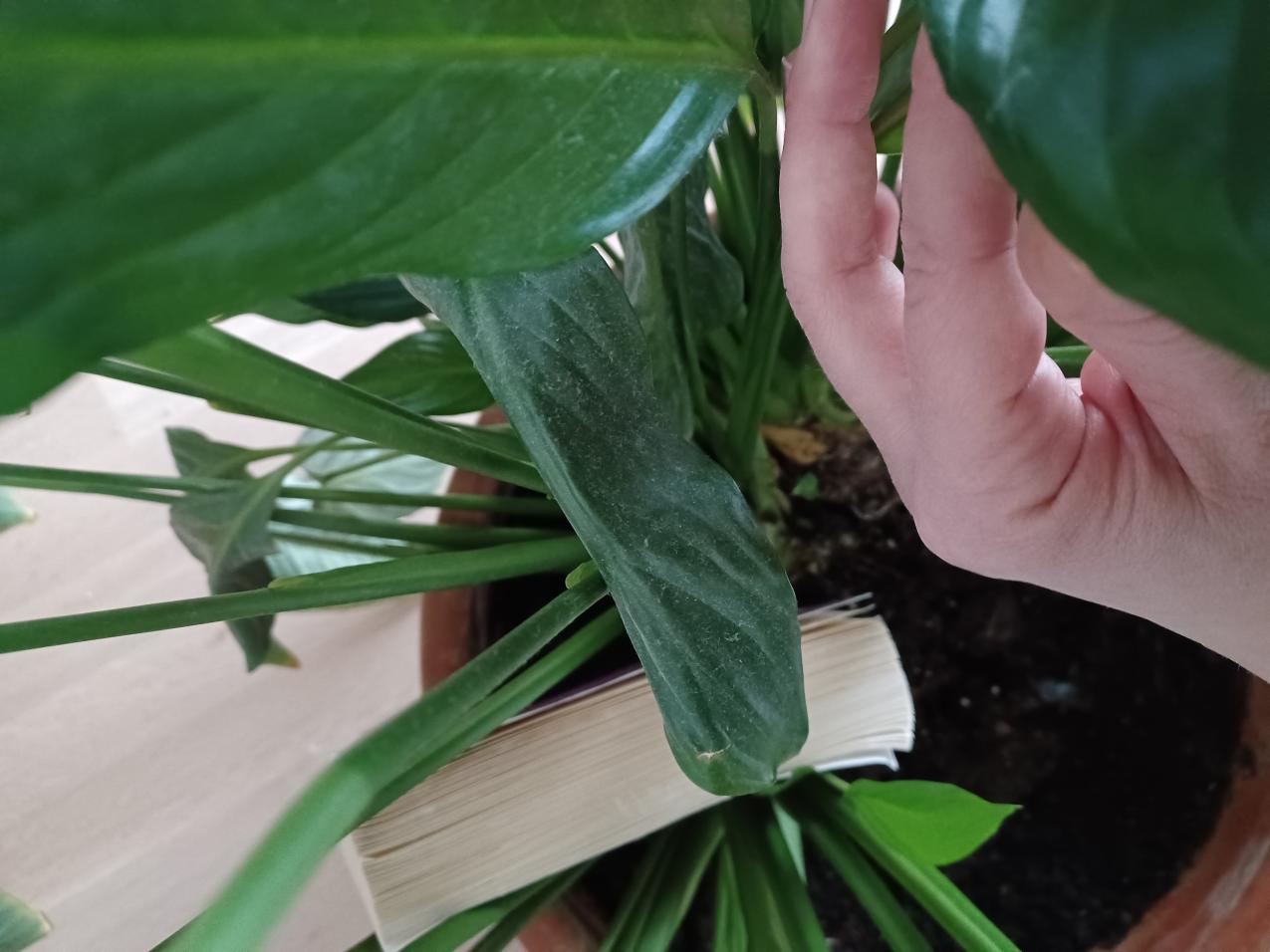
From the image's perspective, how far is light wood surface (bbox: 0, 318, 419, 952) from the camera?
1.28ft

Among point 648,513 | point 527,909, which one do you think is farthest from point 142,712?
point 648,513

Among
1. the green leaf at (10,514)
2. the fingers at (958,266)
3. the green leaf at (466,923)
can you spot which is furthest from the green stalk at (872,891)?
the green leaf at (10,514)

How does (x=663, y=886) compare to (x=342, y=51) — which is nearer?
(x=342, y=51)

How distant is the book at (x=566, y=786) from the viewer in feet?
1.02

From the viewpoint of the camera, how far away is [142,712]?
1.51 feet

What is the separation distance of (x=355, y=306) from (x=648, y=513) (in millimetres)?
188

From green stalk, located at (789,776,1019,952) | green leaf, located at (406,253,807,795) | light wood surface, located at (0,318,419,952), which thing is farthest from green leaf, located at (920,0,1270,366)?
light wood surface, located at (0,318,419,952)

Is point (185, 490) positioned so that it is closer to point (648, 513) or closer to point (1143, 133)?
point (648, 513)

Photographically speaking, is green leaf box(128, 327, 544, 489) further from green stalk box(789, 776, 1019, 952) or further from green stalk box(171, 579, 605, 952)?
green stalk box(789, 776, 1019, 952)

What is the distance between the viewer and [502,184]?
155mm

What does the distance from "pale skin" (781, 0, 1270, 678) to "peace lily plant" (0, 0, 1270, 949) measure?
0.02 meters

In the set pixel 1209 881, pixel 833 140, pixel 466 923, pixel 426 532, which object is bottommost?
pixel 1209 881

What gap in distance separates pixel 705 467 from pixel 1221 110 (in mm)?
167

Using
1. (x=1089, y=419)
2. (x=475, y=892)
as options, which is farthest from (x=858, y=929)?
(x=1089, y=419)
